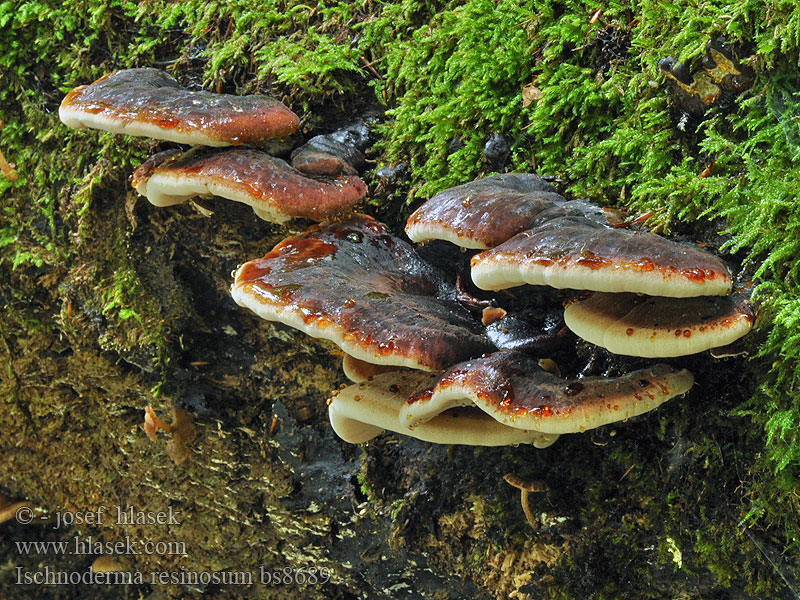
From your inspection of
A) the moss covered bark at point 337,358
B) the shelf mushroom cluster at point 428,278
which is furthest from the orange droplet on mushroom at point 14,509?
the shelf mushroom cluster at point 428,278

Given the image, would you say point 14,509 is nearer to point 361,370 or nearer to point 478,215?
point 361,370

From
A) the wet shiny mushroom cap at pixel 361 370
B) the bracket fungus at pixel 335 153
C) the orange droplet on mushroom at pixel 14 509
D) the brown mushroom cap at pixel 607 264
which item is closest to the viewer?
the brown mushroom cap at pixel 607 264

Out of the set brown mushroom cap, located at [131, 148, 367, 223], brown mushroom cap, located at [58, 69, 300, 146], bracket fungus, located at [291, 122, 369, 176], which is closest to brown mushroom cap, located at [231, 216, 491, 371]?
brown mushroom cap, located at [131, 148, 367, 223]

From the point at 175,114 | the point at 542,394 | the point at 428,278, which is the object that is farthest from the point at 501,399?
the point at 175,114

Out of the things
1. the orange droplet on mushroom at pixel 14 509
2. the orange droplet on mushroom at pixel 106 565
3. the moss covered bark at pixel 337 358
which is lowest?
the orange droplet on mushroom at pixel 106 565

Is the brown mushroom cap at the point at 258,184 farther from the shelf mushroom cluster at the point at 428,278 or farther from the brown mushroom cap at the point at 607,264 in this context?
the brown mushroom cap at the point at 607,264

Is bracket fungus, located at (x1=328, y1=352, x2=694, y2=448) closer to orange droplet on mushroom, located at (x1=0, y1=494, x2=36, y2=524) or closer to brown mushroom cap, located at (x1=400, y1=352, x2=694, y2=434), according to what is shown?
brown mushroom cap, located at (x1=400, y1=352, x2=694, y2=434)

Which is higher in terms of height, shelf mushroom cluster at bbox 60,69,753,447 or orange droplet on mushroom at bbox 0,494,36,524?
shelf mushroom cluster at bbox 60,69,753,447
